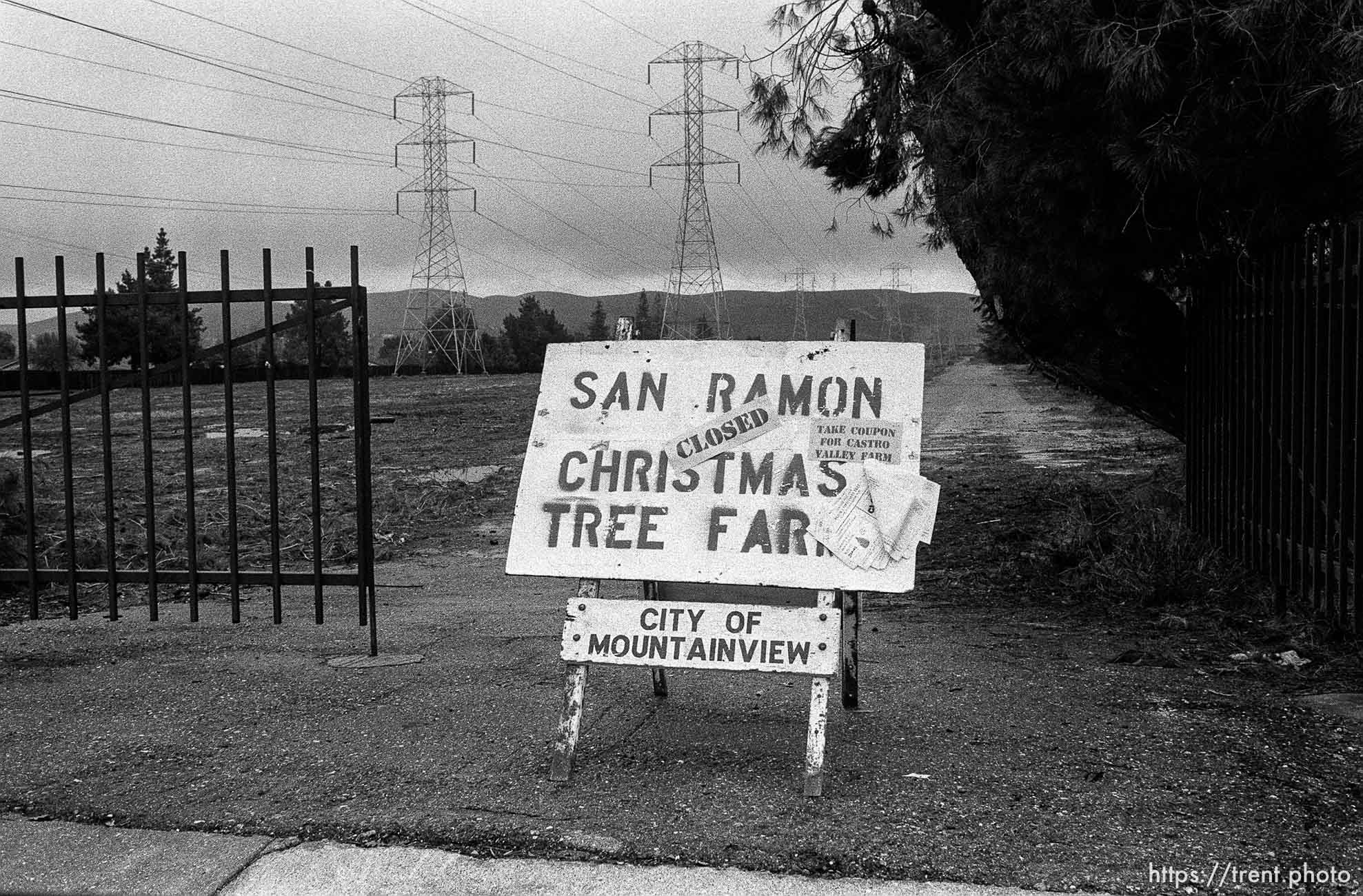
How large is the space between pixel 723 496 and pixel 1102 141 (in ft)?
10.2

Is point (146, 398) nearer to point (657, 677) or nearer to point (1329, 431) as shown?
point (657, 677)

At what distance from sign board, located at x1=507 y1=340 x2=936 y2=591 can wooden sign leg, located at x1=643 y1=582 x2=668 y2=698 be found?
1.70 feet

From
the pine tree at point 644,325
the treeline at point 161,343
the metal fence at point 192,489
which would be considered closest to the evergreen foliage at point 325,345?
the treeline at point 161,343

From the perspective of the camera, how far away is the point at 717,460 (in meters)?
4.32

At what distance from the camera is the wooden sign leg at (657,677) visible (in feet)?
15.4

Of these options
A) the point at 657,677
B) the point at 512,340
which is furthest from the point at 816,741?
the point at 512,340

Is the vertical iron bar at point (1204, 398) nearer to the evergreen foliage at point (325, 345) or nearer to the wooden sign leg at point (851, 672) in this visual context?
the wooden sign leg at point (851, 672)

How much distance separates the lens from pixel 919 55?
8102 millimetres

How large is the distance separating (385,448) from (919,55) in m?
13.3

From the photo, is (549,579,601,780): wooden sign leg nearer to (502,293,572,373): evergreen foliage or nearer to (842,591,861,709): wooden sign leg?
(842,591,861,709): wooden sign leg

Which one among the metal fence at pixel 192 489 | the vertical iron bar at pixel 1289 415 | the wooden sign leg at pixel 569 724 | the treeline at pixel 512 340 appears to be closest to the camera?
the wooden sign leg at pixel 569 724

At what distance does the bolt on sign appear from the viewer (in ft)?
13.3

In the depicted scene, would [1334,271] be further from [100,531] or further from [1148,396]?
[100,531]

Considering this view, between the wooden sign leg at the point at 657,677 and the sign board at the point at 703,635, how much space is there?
19.7 inches
